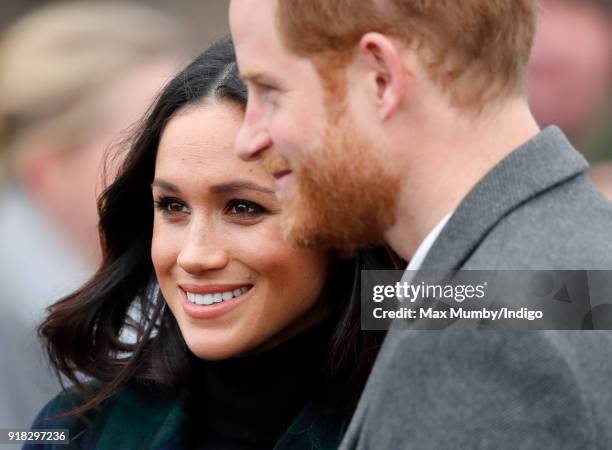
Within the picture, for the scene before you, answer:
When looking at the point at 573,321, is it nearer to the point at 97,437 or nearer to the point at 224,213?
the point at 224,213

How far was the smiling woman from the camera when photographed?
294cm

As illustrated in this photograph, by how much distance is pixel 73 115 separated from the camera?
3594 millimetres

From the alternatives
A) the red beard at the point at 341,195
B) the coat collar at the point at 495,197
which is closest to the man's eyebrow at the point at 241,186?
the red beard at the point at 341,195

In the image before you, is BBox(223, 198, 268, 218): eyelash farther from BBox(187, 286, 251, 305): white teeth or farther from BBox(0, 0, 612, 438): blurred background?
BBox(0, 0, 612, 438): blurred background

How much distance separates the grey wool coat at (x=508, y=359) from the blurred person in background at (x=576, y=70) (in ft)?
6.27

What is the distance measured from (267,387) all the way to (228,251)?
42 centimetres

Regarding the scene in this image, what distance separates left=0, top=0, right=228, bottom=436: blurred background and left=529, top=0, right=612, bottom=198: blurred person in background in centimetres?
125

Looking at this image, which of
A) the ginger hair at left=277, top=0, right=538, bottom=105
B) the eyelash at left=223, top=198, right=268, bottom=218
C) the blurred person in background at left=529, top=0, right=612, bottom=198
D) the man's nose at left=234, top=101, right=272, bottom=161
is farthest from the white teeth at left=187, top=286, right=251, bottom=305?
the blurred person in background at left=529, top=0, right=612, bottom=198

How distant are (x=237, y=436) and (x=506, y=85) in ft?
4.54

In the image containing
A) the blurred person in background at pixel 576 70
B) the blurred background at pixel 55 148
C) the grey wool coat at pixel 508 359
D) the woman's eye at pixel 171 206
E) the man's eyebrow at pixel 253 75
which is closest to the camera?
the grey wool coat at pixel 508 359

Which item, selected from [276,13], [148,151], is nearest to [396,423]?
[276,13]

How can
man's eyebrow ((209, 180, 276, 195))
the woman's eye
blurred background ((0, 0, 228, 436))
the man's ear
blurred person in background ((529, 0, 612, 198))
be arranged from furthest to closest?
blurred person in background ((529, 0, 612, 198))
blurred background ((0, 0, 228, 436))
the woman's eye
man's eyebrow ((209, 180, 276, 195))
the man's ear

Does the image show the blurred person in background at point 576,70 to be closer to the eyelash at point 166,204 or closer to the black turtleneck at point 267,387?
the black turtleneck at point 267,387

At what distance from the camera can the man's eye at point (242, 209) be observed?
295 cm
